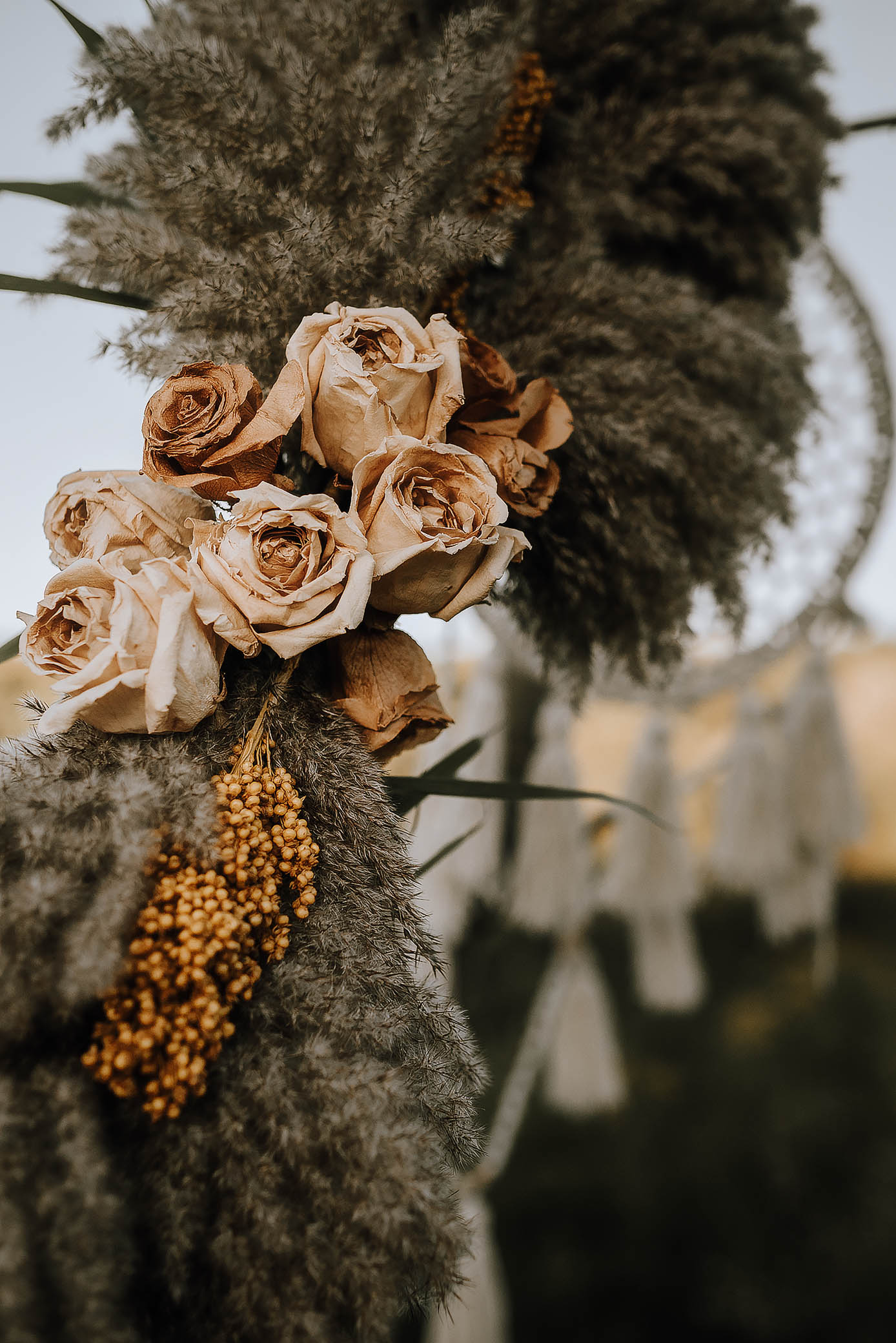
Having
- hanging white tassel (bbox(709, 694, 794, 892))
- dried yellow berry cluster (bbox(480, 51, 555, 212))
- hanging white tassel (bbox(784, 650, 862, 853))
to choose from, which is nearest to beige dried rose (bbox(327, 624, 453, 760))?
dried yellow berry cluster (bbox(480, 51, 555, 212))

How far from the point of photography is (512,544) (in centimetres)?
38

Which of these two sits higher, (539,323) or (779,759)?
(539,323)

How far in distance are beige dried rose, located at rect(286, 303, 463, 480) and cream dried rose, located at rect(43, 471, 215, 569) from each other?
7cm

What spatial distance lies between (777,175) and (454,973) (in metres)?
0.93

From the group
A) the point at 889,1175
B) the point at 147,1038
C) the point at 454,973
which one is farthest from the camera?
the point at 889,1175

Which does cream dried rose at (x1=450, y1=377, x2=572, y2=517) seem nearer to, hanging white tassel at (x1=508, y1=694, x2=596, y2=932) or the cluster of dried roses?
the cluster of dried roses

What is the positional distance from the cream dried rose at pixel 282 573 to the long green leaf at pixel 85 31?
34 centimetres

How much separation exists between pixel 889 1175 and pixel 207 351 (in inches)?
94.0

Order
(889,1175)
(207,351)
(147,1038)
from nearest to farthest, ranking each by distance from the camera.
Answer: (147,1038)
(207,351)
(889,1175)

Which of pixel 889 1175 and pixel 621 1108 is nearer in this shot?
pixel 889 1175

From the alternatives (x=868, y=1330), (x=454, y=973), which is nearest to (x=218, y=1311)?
(x=454, y=973)

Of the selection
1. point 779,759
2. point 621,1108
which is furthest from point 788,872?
point 621,1108

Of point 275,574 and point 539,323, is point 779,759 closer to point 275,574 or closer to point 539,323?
point 539,323

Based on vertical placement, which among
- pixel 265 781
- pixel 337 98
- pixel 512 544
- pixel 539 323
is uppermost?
pixel 337 98
